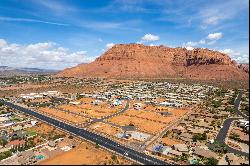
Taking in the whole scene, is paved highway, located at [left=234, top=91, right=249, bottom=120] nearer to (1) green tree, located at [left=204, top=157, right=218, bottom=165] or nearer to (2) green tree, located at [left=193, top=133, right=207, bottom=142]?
(2) green tree, located at [left=193, top=133, right=207, bottom=142]

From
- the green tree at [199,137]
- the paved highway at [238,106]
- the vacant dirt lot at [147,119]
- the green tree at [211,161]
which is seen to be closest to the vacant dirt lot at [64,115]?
the vacant dirt lot at [147,119]

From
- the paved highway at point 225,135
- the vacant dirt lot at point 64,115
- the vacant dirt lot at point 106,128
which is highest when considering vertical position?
the vacant dirt lot at point 64,115

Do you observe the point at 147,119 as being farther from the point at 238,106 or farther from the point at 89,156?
the point at 238,106

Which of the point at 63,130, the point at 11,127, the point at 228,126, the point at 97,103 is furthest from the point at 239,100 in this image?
the point at 11,127

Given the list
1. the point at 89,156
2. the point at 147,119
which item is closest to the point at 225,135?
the point at 147,119

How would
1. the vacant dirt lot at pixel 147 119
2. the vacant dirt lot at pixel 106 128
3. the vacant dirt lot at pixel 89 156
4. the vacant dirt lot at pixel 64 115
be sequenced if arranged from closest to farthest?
the vacant dirt lot at pixel 89 156
the vacant dirt lot at pixel 106 128
the vacant dirt lot at pixel 147 119
the vacant dirt lot at pixel 64 115

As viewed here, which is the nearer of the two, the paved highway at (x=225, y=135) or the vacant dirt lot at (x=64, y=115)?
the paved highway at (x=225, y=135)

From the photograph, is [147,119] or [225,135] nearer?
[225,135]

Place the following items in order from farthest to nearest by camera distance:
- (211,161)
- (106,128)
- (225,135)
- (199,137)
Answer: (106,128)
(225,135)
(199,137)
(211,161)

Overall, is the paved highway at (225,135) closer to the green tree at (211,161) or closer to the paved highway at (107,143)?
the green tree at (211,161)

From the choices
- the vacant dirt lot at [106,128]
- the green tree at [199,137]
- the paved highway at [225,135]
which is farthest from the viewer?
the vacant dirt lot at [106,128]

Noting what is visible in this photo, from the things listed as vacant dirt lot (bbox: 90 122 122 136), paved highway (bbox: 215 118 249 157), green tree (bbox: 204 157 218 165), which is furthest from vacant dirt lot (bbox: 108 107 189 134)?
green tree (bbox: 204 157 218 165)

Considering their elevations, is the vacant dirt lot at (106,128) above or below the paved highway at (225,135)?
above
